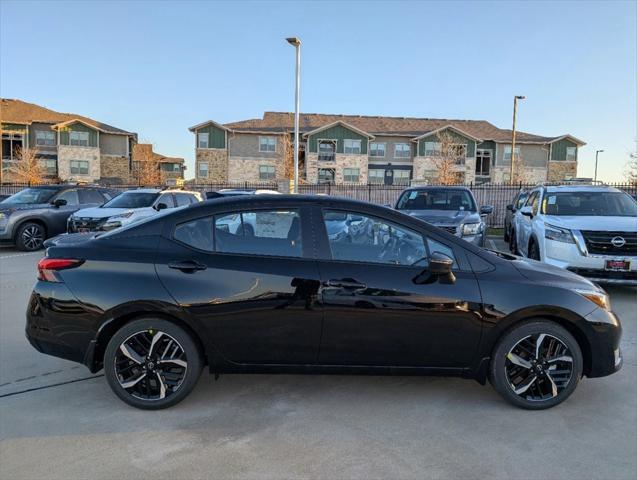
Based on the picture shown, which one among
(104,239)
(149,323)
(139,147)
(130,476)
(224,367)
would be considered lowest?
(130,476)

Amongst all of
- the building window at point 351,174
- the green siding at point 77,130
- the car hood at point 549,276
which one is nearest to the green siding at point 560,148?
the building window at point 351,174

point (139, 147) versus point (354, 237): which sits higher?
point (139, 147)

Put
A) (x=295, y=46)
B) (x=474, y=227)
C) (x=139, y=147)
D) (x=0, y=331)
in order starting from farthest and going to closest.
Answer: (x=139, y=147)
(x=295, y=46)
(x=474, y=227)
(x=0, y=331)

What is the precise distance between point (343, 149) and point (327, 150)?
5.31ft

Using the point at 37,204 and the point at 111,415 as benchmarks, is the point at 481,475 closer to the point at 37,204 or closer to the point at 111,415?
the point at 111,415

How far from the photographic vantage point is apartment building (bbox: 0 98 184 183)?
48.7 meters

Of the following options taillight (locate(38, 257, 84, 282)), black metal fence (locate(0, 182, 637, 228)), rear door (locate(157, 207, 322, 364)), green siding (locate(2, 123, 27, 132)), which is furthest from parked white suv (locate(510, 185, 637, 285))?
green siding (locate(2, 123, 27, 132))

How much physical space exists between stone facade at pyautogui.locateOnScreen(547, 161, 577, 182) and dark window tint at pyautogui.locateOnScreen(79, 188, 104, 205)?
50.1 metres

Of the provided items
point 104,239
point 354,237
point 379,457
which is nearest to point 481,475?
point 379,457

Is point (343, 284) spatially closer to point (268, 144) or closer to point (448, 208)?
point (448, 208)

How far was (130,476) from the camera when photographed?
2791 millimetres

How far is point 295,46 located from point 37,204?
431 inches

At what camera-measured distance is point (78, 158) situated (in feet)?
164

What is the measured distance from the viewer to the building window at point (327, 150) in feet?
158
